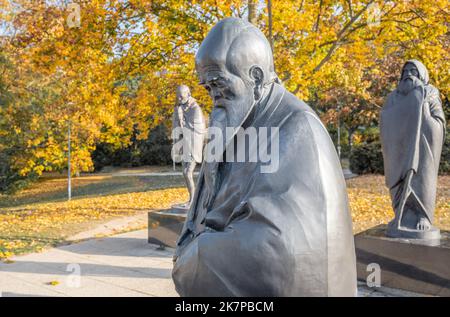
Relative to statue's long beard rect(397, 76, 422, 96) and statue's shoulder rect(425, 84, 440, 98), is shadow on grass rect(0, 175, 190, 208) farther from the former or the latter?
statue's shoulder rect(425, 84, 440, 98)

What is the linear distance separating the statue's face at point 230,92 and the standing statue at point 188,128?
5714 millimetres

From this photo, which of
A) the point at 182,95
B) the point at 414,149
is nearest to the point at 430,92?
the point at 414,149

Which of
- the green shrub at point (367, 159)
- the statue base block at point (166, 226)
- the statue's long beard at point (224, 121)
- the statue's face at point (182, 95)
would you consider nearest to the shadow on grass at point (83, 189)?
the green shrub at point (367, 159)

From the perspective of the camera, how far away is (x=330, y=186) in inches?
55.6

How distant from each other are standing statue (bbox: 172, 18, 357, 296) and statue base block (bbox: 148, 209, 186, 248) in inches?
225

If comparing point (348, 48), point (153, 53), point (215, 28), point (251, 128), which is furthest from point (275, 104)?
point (348, 48)

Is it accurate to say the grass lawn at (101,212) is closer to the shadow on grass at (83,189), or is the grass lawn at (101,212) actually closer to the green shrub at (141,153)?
the shadow on grass at (83,189)

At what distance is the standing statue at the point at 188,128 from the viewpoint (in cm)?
727

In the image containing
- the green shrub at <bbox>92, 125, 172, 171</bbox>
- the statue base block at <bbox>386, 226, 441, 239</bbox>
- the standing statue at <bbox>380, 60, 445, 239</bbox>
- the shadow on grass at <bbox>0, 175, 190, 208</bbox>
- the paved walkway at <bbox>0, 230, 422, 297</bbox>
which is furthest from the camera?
the green shrub at <bbox>92, 125, 172, 171</bbox>

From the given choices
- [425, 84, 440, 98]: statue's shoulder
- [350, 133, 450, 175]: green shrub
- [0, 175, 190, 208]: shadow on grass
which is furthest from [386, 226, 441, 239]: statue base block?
[350, 133, 450, 175]: green shrub

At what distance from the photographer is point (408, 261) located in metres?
5.42

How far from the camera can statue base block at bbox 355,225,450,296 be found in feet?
17.1

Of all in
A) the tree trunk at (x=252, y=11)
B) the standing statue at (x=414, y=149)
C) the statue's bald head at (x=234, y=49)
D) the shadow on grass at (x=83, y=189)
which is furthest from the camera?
the shadow on grass at (x=83, y=189)
